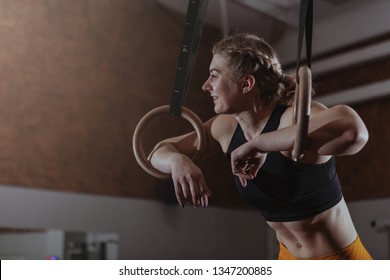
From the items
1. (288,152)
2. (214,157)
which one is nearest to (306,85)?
(288,152)

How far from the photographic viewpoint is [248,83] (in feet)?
4.01

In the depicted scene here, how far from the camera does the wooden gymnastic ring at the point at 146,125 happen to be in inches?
50.1

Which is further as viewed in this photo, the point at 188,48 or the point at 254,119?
the point at 188,48

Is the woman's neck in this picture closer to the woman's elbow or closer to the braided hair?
the braided hair

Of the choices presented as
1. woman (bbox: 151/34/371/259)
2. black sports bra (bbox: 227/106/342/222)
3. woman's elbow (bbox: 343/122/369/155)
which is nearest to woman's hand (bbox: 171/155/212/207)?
woman (bbox: 151/34/371/259)

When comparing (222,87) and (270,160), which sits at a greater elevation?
(222,87)

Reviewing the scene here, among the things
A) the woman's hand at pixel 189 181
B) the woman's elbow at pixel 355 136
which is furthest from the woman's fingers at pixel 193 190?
the woman's elbow at pixel 355 136

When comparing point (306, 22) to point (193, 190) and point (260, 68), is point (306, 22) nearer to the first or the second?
point (260, 68)

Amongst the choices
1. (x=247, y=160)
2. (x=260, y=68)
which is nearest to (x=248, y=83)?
(x=260, y=68)

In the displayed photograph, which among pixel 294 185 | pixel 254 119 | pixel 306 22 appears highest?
pixel 306 22

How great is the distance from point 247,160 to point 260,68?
18 centimetres

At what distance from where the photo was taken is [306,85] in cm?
110

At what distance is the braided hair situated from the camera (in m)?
1.20
